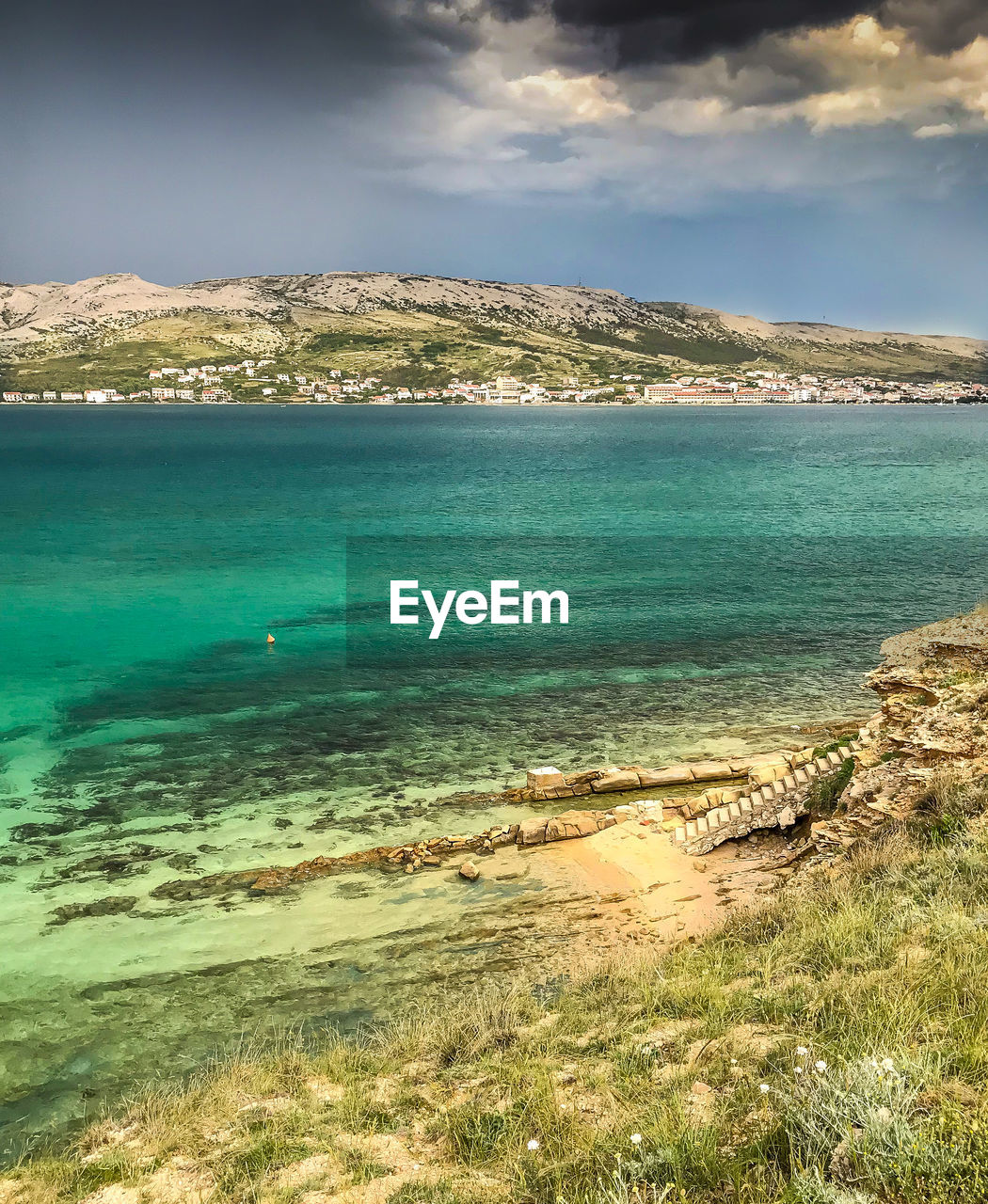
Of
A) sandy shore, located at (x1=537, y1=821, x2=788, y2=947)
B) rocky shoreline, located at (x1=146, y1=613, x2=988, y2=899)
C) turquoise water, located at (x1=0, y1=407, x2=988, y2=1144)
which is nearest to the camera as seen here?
turquoise water, located at (x1=0, y1=407, x2=988, y2=1144)

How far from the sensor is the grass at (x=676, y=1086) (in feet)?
16.8

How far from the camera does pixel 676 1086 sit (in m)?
6.49

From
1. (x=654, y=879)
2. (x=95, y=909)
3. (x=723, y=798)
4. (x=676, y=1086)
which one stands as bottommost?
(x=95, y=909)

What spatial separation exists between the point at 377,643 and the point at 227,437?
114987 millimetres

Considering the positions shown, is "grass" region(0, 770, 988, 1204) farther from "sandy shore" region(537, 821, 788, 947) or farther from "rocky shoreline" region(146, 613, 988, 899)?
"rocky shoreline" region(146, 613, 988, 899)

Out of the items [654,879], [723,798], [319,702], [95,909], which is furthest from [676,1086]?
[319,702]

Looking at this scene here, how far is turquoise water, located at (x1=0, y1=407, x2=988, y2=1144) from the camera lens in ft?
40.4

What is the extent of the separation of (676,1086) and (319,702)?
18.9 m

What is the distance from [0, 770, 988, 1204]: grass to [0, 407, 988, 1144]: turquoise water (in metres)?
2.46

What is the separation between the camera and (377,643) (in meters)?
29.9

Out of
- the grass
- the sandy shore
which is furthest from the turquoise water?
the grass

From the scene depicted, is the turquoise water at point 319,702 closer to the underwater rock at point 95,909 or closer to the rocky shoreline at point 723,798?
the underwater rock at point 95,909

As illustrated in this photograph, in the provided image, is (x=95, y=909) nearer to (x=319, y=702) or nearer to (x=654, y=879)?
(x=654, y=879)

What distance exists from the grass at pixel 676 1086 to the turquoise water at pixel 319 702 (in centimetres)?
246
